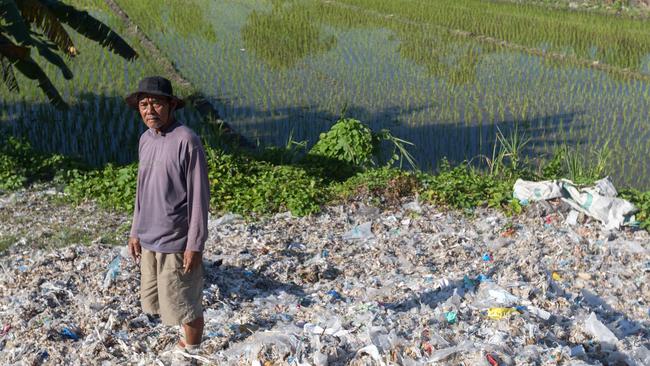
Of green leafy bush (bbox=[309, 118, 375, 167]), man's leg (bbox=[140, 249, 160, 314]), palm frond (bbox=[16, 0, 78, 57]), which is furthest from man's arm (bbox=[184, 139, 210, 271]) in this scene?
green leafy bush (bbox=[309, 118, 375, 167])

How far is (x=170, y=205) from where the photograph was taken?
312 centimetres

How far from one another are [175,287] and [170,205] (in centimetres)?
35

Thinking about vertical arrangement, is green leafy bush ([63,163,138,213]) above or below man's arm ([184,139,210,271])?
below

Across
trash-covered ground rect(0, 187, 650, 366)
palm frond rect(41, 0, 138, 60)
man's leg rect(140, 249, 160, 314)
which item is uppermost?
palm frond rect(41, 0, 138, 60)

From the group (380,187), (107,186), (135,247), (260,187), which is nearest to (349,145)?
(380,187)

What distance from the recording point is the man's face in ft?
10.1

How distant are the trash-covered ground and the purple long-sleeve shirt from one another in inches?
23.2

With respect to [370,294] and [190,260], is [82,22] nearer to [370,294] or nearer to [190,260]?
[370,294]

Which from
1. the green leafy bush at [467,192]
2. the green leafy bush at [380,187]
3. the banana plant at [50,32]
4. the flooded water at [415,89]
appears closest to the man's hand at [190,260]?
the green leafy bush at [380,187]

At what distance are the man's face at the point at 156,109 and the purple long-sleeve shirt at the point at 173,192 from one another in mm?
45

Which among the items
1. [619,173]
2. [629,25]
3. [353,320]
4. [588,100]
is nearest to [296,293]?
[353,320]

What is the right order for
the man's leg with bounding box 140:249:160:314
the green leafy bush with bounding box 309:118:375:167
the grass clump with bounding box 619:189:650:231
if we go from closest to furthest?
the man's leg with bounding box 140:249:160:314
the grass clump with bounding box 619:189:650:231
the green leafy bush with bounding box 309:118:375:167

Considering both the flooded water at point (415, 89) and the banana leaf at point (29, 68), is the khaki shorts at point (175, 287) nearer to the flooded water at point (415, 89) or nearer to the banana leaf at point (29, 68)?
the banana leaf at point (29, 68)

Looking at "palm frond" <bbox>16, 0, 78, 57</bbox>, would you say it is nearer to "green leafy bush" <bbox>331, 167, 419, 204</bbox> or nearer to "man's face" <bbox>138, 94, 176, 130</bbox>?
"green leafy bush" <bbox>331, 167, 419, 204</bbox>
